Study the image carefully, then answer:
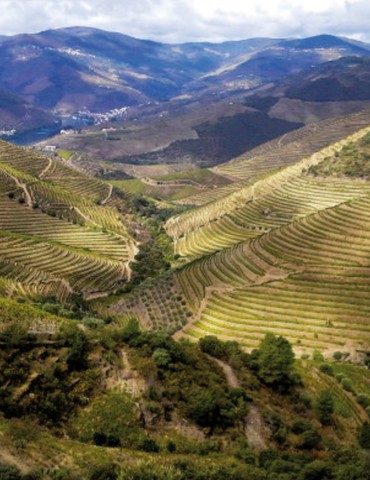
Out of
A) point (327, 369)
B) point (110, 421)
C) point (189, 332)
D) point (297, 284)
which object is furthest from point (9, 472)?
point (297, 284)

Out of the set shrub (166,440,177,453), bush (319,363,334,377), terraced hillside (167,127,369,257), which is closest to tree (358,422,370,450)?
bush (319,363,334,377)

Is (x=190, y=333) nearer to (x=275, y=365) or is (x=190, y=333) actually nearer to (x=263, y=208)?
(x=275, y=365)

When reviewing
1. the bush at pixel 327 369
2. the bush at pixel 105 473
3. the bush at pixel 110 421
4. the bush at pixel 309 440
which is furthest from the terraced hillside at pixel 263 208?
the bush at pixel 105 473

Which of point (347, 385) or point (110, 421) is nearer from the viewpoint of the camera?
point (110, 421)

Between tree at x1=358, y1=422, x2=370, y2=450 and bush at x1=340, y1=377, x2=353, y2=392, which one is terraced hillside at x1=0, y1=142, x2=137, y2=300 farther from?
tree at x1=358, y1=422, x2=370, y2=450

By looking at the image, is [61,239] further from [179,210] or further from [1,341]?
[1,341]

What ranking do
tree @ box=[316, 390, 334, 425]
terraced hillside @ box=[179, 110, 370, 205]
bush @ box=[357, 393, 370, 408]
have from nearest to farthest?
tree @ box=[316, 390, 334, 425], bush @ box=[357, 393, 370, 408], terraced hillside @ box=[179, 110, 370, 205]
